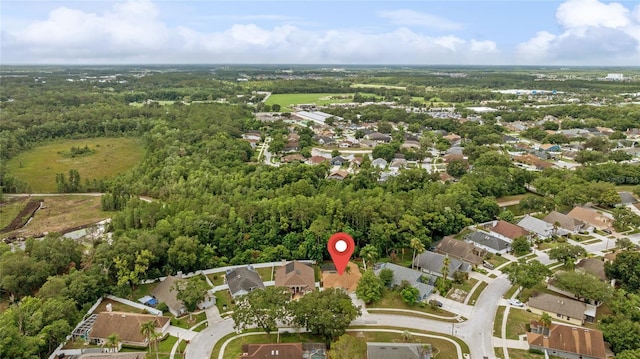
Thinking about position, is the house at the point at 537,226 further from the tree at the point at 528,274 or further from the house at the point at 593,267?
the tree at the point at 528,274

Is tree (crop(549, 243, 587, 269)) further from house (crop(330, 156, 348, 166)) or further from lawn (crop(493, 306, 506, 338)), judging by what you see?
house (crop(330, 156, 348, 166))

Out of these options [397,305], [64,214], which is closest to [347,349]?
[397,305]

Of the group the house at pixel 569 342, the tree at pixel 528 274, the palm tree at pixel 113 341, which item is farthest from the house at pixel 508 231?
the palm tree at pixel 113 341

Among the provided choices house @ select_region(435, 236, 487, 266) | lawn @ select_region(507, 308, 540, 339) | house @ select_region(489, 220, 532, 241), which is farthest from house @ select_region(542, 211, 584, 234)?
lawn @ select_region(507, 308, 540, 339)

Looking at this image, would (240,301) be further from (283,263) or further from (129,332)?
(283,263)

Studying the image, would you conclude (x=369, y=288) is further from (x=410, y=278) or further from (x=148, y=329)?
(x=148, y=329)

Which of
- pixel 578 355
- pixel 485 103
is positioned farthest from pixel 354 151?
pixel 485 103

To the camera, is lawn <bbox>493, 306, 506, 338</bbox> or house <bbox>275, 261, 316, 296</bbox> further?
house <bbox>275, 261, 316, 296</bbox>
